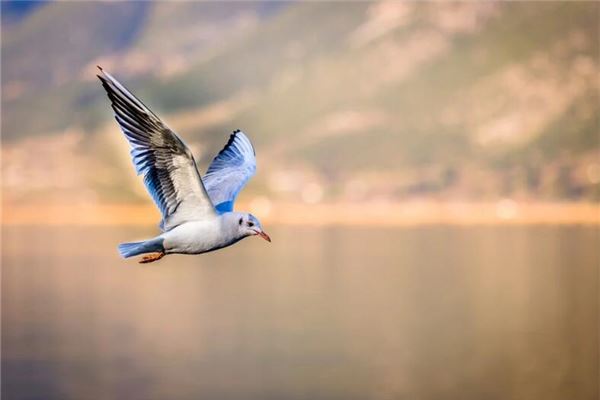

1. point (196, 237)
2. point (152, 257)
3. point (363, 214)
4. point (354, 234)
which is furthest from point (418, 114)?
point (196, 237)

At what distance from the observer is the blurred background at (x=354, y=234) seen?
1661 inches

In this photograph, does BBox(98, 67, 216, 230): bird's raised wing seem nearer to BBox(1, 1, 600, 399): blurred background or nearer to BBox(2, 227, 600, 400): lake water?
BBox(1, 1, 600, 399): blurred background

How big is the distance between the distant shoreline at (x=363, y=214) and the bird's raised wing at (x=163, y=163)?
106154 millimetres

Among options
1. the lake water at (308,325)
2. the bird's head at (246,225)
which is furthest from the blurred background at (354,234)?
the bird's head at (246,225)

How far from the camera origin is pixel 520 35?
607 ft

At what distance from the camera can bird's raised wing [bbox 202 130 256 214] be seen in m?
13.1

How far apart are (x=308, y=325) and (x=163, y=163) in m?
37.6

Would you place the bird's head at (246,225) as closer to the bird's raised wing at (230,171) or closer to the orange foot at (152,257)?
the orange foot at (152,257)

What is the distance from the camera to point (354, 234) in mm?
106688

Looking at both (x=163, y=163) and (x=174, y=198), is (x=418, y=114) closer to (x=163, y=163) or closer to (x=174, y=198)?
(x=174, y=198)

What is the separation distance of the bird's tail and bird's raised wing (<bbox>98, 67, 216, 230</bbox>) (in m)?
0.24

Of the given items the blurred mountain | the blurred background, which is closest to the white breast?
the blurred background

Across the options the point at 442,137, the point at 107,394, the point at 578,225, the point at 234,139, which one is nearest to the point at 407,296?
the point at 107,394

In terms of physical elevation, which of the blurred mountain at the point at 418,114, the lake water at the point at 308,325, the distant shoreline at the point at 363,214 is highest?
the blurred mountain at the point at 418,114
